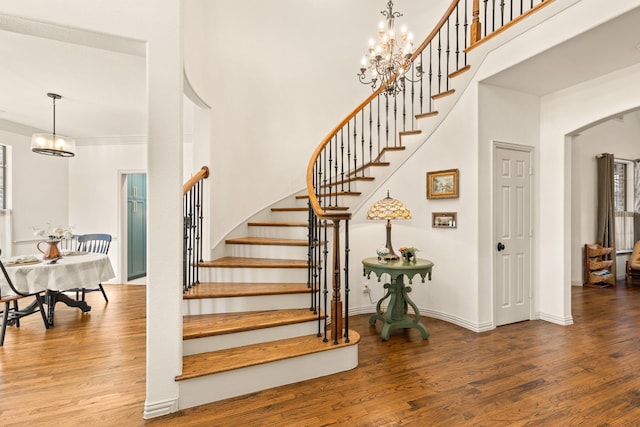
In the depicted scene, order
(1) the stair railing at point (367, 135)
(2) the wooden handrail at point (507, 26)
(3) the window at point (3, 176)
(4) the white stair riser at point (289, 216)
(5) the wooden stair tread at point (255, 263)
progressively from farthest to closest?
1. (3) the window at point (3, 176)
2. (4) the white stair riser at point (289, 216)
3. (5) the wooden stair tread at point (255, 263)
4. (2) the wooden handrail at point (507, 26)
5. (1) the stair railing at point (367, 135)

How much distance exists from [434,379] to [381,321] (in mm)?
1280

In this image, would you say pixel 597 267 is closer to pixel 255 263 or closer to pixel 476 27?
pixel 476 27

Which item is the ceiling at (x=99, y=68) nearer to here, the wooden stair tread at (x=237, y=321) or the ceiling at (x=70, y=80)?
the ceiling at (x=70, y=80)

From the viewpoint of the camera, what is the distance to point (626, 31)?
256 cm

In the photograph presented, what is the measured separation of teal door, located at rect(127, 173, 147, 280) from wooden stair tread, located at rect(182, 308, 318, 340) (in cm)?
474

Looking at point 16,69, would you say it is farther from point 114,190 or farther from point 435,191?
point 435,191

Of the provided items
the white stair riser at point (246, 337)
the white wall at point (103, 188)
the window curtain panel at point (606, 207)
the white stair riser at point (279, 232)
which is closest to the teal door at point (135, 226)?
the white wall at point (103, 188)

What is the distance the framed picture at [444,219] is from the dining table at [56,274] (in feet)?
14.2

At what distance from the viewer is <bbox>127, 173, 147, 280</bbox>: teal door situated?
21.3 ft

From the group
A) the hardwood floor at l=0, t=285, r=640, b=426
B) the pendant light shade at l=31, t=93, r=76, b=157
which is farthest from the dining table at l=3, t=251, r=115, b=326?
the pendant light shade at l=31, t=93, r=76, b=157

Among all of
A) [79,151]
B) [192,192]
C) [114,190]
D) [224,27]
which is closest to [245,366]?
[192,192]

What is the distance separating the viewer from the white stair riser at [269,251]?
3439 mm

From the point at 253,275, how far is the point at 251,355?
0.94m

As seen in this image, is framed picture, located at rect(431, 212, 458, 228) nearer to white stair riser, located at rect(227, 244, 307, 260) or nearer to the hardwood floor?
the hardwood floor
